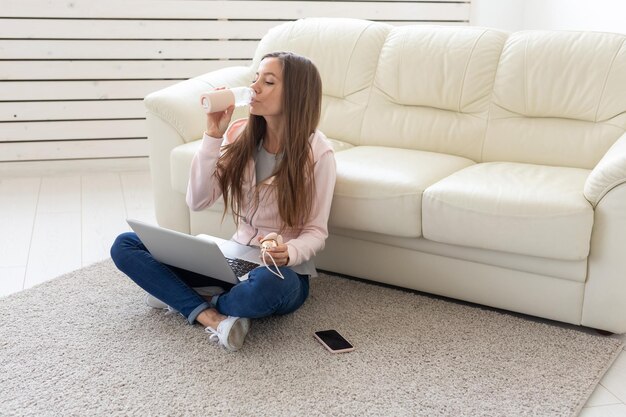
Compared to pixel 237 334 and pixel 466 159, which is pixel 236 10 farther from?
pixel 237 334

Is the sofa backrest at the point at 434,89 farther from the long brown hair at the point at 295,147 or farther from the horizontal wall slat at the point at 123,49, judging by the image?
the horizontal wall slat at the point at 123,49

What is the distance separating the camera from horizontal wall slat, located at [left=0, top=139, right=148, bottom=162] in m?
4.14

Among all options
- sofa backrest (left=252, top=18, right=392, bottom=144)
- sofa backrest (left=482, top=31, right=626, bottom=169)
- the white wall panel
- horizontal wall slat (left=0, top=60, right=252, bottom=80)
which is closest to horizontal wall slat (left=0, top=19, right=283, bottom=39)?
the white wall panel

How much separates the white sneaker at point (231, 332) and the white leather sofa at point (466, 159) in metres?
0.55

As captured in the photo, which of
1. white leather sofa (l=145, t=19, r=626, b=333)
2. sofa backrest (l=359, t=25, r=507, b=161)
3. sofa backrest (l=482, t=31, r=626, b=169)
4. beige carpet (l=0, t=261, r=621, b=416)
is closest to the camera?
beige carpet (l=0, t=261, r=621, b=416)

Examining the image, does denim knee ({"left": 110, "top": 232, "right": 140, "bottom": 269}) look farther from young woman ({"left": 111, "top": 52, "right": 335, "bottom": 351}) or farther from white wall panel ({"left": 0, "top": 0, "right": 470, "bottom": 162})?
white wall panel ({"left": 0, "top": 0, "right": 470, "bottom": 162})

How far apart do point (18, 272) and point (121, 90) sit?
160 centimetres

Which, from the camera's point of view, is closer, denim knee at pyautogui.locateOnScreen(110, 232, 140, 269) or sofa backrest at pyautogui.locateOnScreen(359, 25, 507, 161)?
denim knee at pyautogui.locateOnScreen(110, 232, 140, 269)

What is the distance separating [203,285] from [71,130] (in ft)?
6.91

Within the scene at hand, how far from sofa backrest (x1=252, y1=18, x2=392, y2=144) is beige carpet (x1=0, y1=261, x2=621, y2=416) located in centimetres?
85

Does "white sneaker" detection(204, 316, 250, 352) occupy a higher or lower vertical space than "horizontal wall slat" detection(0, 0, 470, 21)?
lower

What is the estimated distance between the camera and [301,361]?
218cm

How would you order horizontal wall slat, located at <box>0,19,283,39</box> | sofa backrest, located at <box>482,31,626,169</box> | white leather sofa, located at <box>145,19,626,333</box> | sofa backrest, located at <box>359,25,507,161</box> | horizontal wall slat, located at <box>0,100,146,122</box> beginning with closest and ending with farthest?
white leather sofa, located at <box>145,19,626,333</box>, sofa backrest, located at <box>482,31,626,169</box>, sofa backrest, located at <box>359,25,507,161</box>, horizontal wall slat, located at <box>0,19,283,39</box>, horizontal wall slat, located at <box>0,100,146,122</box>

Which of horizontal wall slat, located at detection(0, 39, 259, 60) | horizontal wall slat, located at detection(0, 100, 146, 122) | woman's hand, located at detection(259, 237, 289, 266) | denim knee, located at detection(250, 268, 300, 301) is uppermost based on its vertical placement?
horizontal wall slat, located at detection(0, 39, 259, 60)
